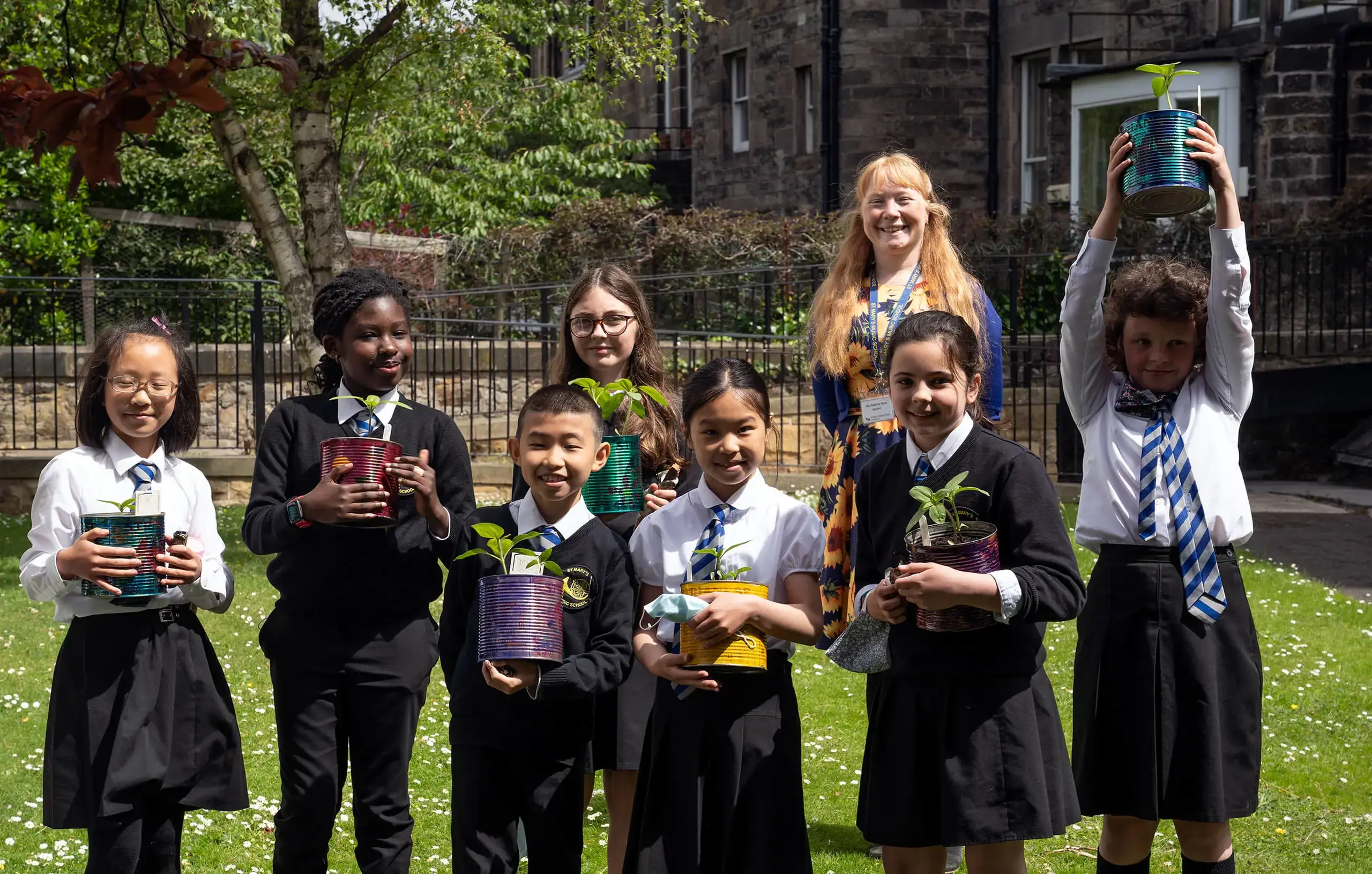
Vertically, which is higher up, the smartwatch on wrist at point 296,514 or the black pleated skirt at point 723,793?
the smartwatch on wrist at point 296,514

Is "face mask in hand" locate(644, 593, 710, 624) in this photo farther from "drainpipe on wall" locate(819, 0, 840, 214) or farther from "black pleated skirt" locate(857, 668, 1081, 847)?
"drainpipe on wall" locate(819, 0, 840, 214)

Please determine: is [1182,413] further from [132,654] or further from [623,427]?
[132,654]

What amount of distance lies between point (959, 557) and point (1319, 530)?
9.00 m

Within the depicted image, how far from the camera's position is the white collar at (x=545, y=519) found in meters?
3.47

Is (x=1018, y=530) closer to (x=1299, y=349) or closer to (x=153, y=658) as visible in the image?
(x=153, y=658)

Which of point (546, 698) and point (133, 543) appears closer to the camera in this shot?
point (546, 698)

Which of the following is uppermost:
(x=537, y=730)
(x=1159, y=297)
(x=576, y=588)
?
(x=1159, y=297)

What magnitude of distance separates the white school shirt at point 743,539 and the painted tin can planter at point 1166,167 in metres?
1.11

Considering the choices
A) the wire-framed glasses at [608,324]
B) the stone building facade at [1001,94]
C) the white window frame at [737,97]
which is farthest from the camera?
the white window frame at [737,97]

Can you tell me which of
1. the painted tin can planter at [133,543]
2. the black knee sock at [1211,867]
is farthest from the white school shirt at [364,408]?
the black knee sock at [1211,867]

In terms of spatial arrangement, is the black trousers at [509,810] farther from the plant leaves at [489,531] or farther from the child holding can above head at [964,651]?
the child holding can above head at [964,651]

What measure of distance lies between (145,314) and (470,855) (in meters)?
11.0

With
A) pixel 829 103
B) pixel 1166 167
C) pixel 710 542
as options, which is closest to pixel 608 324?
pixel 710 542

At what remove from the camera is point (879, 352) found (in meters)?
4.41
